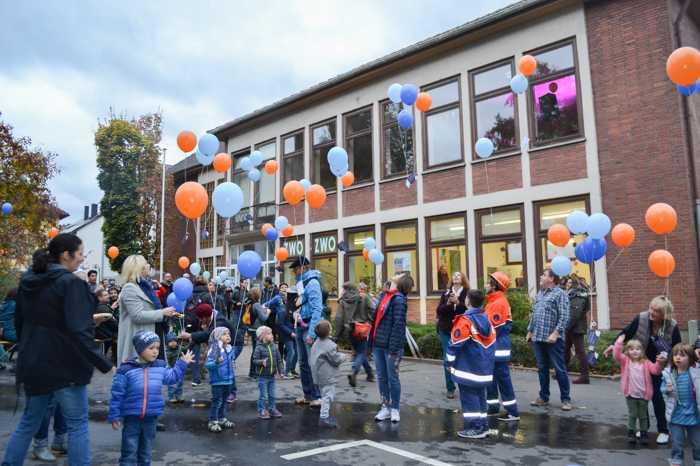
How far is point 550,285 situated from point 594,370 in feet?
11.3

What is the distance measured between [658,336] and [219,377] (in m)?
4.85

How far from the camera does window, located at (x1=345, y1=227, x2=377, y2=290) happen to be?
18609mm

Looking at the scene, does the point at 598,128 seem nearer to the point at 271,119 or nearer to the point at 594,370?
the point at 594,370

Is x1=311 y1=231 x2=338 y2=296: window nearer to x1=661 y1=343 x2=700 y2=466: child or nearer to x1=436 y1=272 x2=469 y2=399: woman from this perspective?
x1=436 y1=272 x2=469 y2=399: woman

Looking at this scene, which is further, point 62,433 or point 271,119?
point 271,119

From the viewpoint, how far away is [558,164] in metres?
13.9

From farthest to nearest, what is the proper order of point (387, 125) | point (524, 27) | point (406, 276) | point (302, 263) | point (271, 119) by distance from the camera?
point (271, 119), point (387, 125), point (524, 27), point (302, 263), point (406, 276)

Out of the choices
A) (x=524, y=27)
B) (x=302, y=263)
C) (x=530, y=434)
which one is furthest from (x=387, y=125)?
(x=530, y=434)

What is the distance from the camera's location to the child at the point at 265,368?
684 cm

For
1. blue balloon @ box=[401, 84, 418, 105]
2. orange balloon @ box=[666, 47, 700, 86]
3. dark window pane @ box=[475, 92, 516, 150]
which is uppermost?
dark window pane @ box=[475, 92, 516, 150]

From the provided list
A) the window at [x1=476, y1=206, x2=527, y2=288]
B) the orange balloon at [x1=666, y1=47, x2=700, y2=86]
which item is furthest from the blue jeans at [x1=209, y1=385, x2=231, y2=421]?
the window at [x1=476, y1=206, x2=527, y2=288]

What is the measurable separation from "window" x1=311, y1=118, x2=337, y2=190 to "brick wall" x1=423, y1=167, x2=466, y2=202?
4627mm

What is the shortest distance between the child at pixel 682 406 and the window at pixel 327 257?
15.0 metres

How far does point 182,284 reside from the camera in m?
8.13
